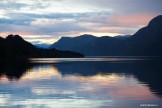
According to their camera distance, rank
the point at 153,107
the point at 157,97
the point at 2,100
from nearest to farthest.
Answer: the point at 153,107
the point at 2,100
the point at 157,97

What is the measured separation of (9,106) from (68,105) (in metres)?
5.80

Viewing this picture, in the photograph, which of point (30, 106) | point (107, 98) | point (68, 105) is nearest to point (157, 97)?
point (107, 98)

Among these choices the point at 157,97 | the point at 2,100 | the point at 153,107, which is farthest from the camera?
the point at 157,97

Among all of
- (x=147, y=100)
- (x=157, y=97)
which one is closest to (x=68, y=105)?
(x=147, y=100)

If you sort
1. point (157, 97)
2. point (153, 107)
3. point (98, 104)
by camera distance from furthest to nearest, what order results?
point (157, 97) → point (98, 104) → point (153, 107)

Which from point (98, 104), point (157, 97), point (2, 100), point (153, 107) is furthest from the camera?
point (157, 97)

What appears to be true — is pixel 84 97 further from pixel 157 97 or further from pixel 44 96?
pixel 157 97

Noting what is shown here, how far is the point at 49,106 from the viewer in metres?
32.3

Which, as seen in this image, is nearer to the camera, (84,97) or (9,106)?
(9,106)

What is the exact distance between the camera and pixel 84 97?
127 ft

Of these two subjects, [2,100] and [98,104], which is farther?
[2,100]

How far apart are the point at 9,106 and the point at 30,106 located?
2.12 meters

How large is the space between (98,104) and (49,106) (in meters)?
4.95

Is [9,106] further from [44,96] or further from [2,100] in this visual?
[44,96]
